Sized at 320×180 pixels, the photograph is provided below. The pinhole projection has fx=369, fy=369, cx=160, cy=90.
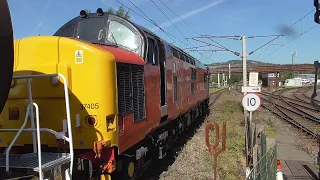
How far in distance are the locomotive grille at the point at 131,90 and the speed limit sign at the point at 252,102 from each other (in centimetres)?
521

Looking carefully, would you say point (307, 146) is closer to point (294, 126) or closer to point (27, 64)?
point (294, 126)

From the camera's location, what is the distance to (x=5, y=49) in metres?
3.16

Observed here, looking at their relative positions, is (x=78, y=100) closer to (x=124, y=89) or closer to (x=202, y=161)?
(x=124, y=89)

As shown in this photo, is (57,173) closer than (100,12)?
Yes

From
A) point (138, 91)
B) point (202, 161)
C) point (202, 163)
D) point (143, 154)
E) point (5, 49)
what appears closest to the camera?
point (5, 49)

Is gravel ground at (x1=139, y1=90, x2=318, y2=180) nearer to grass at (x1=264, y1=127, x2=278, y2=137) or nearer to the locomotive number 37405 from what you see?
grass at (x1=264, y1=127, x2=278, y2=137)

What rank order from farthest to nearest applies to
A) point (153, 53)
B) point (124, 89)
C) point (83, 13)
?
point (153, 53) → point (83, 13) → point (124, 89)

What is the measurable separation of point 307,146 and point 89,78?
1122 cm

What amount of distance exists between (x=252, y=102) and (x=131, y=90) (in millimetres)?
5892

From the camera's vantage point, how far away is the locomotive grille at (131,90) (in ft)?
19.5

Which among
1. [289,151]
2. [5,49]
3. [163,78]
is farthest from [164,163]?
[5,49]

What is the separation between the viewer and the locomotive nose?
3.09 metres

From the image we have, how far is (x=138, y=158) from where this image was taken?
720 cm

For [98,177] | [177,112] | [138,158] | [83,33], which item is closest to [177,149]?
[177,112]
